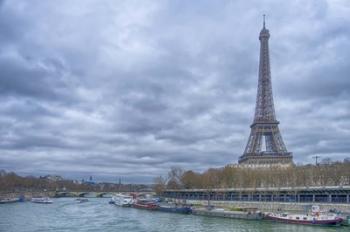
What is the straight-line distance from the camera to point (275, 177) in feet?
265

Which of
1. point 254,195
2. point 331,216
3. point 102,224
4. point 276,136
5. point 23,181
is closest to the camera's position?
point 331,216

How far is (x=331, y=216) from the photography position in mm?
47656

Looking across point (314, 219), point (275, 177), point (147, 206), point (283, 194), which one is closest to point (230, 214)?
point (314, 219)

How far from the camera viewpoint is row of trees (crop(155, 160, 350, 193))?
71.7 m

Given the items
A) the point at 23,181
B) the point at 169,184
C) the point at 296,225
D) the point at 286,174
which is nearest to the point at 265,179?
the point at 286,174

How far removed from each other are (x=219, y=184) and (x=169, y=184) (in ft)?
91.3

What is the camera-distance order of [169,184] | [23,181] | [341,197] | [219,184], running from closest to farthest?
[341,197], [219,184], [169,184], [23,181]

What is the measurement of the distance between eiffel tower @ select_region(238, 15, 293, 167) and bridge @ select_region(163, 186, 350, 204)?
14112 millimetres

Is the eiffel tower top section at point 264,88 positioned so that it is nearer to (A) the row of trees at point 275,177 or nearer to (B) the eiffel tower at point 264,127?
(B) the eiffel tower at point 264,127

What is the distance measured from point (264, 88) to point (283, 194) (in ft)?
129

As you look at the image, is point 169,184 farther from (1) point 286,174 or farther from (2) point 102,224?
(2) point 102,224

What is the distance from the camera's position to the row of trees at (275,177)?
7169 cm

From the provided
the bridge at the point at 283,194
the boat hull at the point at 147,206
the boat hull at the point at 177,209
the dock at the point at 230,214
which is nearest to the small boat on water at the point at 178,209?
the boat hull at the point at 177,209

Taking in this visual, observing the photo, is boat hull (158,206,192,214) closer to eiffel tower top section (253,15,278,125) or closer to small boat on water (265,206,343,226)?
small boat on water (265,206,343,226)
